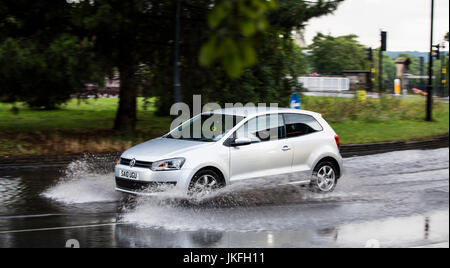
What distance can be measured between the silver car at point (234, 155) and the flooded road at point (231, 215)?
26 centimetres

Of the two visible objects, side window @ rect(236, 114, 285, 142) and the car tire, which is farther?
side window @ rect(236, 114, 285, 142)

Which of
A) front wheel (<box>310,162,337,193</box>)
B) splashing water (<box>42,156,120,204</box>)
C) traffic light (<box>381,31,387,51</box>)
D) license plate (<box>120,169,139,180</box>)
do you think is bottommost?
splashing water (<box>42,156,120,204</box>)

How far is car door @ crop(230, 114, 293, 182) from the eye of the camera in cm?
945

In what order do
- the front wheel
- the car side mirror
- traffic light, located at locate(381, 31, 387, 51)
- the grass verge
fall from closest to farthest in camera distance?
the car side mirror, the front wheel, the grass verge, traffic light, located at locate(381, 31, 387, 51)

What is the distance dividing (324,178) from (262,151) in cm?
160

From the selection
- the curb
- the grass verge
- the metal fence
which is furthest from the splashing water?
the metal fence

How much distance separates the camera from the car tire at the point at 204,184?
898 cm

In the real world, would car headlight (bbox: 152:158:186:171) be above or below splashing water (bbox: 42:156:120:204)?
above

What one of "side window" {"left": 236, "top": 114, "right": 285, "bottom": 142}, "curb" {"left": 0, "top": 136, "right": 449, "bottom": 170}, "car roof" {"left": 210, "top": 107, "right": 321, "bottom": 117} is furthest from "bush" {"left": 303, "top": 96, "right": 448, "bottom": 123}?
"side window" {"left": 236, "top": 114, "right": 285, "bottom": 142}

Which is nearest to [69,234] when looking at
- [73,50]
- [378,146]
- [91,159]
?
[91,159]

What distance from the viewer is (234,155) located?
30.9 ft

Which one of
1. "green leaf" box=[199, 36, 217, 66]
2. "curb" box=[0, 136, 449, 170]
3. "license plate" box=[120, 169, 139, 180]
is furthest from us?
"curb" box=[0, 136, 449, 170]

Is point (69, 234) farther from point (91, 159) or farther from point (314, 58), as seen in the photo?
point (314, 58)

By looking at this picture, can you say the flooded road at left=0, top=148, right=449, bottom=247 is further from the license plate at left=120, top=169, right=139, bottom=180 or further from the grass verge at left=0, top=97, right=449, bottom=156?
the grass verge at left=0, top=97, right=449, bottom=156
